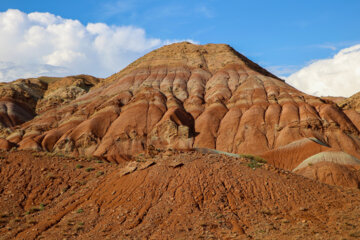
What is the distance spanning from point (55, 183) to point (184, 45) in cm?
8586

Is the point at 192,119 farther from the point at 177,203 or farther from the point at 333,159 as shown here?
the point at 177,203

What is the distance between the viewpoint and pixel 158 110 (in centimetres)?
6819

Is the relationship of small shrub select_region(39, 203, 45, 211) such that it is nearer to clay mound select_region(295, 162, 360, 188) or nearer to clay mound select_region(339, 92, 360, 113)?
clay mound select_region(295, 162, 360, 188)

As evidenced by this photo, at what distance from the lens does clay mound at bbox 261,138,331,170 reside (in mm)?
44469

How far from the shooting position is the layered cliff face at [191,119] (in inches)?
2346

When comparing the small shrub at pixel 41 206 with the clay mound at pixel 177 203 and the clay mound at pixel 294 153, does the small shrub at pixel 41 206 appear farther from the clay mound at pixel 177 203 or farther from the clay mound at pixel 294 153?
the clay mound at pixel 294 153

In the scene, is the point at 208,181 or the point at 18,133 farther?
the point at 18,133

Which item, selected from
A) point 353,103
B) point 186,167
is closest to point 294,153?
point 186,167

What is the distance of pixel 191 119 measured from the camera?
67.4 metres

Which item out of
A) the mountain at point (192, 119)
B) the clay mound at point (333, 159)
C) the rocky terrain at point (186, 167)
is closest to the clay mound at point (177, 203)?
the rocky terrain at point (186, 167)

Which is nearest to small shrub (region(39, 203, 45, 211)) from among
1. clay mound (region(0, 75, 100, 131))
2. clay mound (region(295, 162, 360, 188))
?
clay mound (region(295, 162, 360, 188))

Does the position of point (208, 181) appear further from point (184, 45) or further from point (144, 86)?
point (184, 45)

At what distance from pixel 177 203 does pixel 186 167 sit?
2797 millimetres

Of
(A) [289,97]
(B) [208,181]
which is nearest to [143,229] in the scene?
(B) [208,181]
